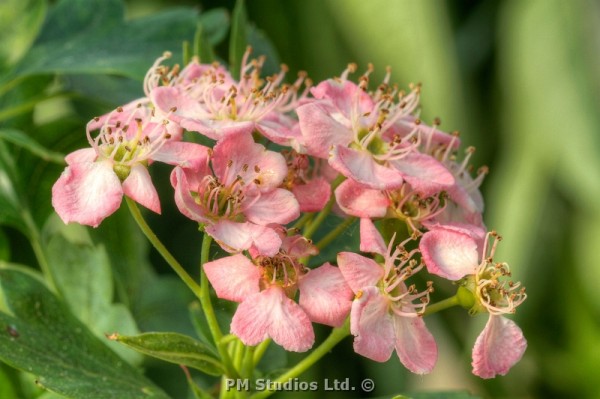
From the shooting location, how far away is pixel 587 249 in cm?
177

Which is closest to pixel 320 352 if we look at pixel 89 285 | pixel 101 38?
pixel 89 285

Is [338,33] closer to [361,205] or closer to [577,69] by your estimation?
[577,69]

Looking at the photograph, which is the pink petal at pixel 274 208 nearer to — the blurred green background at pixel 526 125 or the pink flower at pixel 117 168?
the pink flower at pixel 117 168

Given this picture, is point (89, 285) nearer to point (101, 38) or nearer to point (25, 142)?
point (25, 142)

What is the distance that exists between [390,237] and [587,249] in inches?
44.8

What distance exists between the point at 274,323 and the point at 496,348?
0.17 metres

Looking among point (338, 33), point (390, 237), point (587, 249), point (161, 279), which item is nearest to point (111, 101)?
point (161, 279)

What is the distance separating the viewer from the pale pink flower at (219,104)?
0.69 m

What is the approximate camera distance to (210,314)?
69cm

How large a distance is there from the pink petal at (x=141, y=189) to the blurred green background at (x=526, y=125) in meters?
1.08

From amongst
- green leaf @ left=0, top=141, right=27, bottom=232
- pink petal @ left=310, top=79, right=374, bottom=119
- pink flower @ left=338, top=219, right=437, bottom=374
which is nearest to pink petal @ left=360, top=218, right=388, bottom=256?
pink flower @ left=338, top=219, right=437, bottom=374

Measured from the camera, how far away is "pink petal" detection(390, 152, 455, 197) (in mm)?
700

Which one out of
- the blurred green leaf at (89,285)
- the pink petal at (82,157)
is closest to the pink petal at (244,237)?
the pink petal at (82,157)

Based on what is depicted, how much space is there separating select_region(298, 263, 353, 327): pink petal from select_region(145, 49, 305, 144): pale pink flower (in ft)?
0.35
